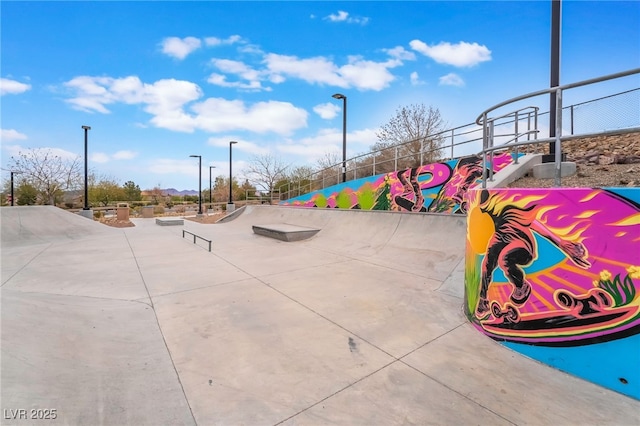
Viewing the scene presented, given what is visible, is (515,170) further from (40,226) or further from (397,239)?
(40,226)

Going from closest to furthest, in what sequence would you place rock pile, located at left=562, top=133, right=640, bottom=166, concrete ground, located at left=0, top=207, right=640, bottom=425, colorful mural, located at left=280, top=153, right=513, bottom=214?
concrete ground, located at left=0, top=207, right=640, bottom=425 < rock pile, located at left=562, top=133, right=640, bottom=166 < colorful mural, located at left=280, top=153, right=513, bottom=214

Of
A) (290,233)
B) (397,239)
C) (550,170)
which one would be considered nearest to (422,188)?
(397,239)

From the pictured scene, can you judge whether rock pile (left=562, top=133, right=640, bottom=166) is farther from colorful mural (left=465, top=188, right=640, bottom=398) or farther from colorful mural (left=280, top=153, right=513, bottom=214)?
colorful mural (left=465, top=188, right=640, bottom=398)

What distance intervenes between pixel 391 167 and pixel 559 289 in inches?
621

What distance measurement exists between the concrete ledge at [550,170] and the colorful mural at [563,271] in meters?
3.57

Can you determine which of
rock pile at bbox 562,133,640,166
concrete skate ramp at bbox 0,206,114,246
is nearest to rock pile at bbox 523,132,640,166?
rock pile at bbox 562,133,640,166

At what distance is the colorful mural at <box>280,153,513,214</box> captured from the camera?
8.51 meters

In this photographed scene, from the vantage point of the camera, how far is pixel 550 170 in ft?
19.9

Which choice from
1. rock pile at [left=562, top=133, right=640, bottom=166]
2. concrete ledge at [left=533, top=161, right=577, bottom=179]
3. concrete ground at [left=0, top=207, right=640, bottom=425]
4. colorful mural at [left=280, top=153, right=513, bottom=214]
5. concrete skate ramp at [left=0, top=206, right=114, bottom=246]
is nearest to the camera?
concrete ground at [left=0, top=207, right=640, bottom=425]

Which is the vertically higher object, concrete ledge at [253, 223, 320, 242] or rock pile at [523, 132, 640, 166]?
rock pile at [523, 132, 640, 166]

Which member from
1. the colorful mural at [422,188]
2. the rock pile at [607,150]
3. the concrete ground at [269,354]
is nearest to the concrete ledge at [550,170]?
the rock pile at [607,150]

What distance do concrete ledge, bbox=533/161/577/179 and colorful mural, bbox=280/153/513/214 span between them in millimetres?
1215

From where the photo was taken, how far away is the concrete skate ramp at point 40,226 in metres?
11.3

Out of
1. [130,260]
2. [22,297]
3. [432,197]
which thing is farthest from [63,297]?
[432,197]
